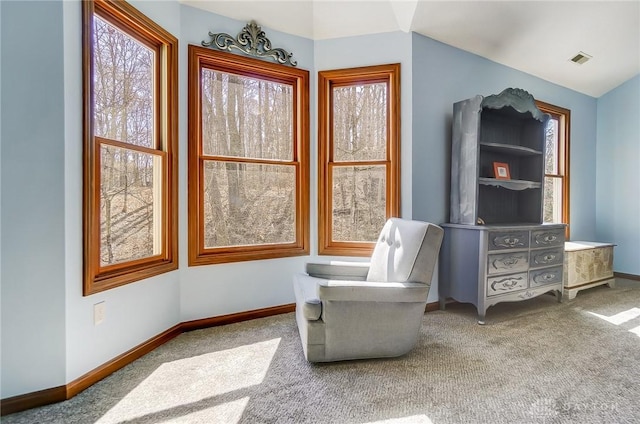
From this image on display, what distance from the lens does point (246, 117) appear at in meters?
2.89

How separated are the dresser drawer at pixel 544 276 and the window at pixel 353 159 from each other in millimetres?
1454

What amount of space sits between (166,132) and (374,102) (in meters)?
1.88

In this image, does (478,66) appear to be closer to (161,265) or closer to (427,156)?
(427,156)

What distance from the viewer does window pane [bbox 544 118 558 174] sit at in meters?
4.19

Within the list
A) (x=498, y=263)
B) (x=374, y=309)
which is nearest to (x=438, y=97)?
(x=498, y=263)

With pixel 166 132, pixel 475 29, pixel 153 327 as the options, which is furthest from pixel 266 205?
pixel 475 29

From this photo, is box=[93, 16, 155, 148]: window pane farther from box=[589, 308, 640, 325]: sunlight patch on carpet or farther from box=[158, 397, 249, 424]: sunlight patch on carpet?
box=[589, 308, 640, 325]: sunlight patch on carpet

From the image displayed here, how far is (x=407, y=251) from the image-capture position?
2133 mm

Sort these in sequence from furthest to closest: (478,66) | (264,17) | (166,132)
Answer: (478,66) → (264,17) → (166,132)

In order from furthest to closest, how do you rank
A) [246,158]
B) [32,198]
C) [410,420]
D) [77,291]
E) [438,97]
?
[438,97], [246,158], [77,291], [32,198], [410,420]

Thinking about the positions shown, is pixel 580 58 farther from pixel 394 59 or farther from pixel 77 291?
pixel 77 291

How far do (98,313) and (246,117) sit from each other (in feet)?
6.18

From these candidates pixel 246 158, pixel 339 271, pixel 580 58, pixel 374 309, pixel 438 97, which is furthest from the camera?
pixel 580 58

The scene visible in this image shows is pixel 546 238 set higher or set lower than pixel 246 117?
lower
